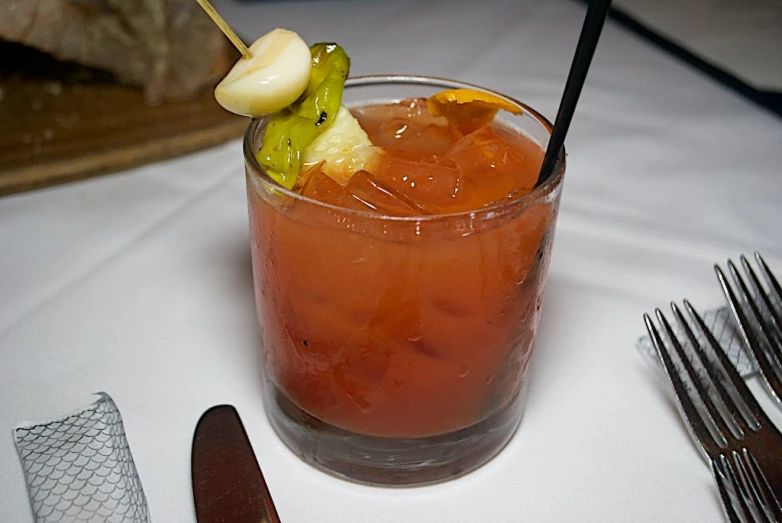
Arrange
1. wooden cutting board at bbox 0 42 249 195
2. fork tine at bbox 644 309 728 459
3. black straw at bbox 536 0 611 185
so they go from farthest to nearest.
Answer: wooden cutting board at bbox 0 42 249 195
fork tine at bbox 644 309 728 459
black straw at bbox 536 0 611 185

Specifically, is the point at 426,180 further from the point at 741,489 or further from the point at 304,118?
the point at 741,489

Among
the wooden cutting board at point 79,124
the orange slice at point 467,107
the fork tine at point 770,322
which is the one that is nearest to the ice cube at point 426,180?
the orange slice at point 467,107

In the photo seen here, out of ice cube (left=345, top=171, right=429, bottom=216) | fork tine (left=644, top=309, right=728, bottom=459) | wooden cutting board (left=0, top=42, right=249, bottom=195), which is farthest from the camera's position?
wooden cutting board (left=0, top=42, right=249, bottom=195)

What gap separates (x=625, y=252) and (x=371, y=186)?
2.00 ft

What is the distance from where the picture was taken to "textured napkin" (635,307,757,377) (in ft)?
3.18

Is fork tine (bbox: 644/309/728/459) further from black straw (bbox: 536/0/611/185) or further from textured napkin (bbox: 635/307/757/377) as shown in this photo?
black straw (bbox: 536/0/611/185)

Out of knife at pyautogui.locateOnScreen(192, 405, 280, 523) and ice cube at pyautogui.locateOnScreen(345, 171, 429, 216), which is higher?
ice cube at pyautogui.locateOnScreen(345, 171, 429, 216)

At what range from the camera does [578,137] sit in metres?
1.58

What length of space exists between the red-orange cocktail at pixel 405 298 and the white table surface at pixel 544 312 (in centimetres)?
5

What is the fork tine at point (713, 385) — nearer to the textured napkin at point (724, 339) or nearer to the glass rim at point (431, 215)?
the textured napkin at point (724, 339)

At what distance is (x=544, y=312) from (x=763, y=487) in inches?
14.8

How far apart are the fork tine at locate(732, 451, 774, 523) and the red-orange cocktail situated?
8.9 inches

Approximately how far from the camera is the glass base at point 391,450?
32.1 inches

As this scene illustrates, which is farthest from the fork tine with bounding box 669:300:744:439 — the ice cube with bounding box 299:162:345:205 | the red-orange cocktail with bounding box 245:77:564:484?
the ice cube with bounding box 299:162:345:205
